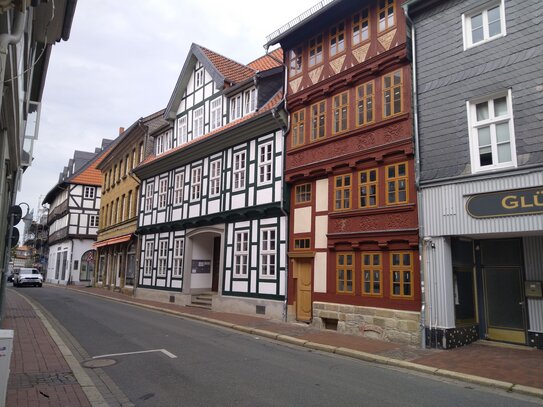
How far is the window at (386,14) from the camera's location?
13.1 m

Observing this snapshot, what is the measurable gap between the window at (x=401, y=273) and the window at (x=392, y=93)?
13.6 feet

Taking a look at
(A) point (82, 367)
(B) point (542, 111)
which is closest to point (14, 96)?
(A) point (82, 367)

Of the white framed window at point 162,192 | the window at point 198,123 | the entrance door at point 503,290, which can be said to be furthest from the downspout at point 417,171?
the white framed window at point 162,192

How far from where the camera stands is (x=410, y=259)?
11875 millimetres

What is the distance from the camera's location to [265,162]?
17688mm

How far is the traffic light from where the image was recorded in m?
10.9

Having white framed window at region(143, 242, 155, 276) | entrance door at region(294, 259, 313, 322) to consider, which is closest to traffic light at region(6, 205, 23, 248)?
entrance door at region(294, 259, 313, 322)

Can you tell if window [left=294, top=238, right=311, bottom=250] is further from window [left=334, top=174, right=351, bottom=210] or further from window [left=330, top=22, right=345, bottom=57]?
window [left=330, top=22, right=345, bottom=57]

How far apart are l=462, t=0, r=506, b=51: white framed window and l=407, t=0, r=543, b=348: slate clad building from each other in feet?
0.08

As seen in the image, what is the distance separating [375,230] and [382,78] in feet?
15.0

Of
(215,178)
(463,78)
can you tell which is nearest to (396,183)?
(463,78)

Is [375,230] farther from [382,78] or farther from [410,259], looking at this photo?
[382,78]

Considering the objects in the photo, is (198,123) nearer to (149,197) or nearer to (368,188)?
(149,197)

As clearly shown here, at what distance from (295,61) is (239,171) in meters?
5.23
